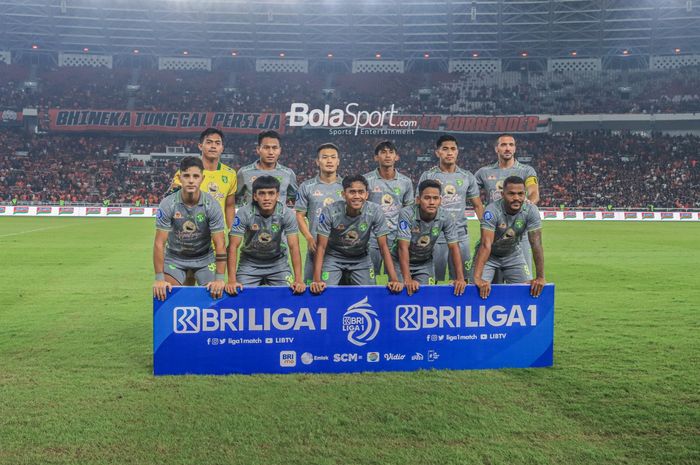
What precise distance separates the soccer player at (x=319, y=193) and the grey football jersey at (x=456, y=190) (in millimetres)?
1214

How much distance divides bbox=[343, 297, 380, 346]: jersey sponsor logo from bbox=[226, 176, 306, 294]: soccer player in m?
0.55

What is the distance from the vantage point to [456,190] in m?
7.87

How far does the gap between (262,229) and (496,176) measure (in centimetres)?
323

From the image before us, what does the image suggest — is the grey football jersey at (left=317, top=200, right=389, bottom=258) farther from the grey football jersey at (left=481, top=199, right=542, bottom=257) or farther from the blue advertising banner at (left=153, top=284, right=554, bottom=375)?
the grey football jersey at (left=481, top=199, right=542, bottom=257)

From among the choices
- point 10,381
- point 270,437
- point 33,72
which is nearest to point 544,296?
point 270,437

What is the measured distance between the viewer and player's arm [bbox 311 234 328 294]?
19.7ft

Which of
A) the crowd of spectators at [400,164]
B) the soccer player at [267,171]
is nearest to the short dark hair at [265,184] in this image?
the soccer player at [267,171]

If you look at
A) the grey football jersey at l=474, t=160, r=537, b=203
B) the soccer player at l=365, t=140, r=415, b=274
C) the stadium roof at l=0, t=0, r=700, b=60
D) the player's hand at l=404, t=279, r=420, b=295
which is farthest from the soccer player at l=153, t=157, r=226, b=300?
the stadium roof at l=0, t=0, r=700, b=60

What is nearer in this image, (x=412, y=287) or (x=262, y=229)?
(x=412, y=287)

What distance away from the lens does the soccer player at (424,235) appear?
21.4ft

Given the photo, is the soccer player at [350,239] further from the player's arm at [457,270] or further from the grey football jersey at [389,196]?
the grey football jersey at [389,196]

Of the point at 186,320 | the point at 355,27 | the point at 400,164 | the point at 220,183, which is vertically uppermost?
the point at 355,27

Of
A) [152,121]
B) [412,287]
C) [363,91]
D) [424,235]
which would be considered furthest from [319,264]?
[363,91]

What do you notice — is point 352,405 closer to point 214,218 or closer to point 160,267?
point 160,267
